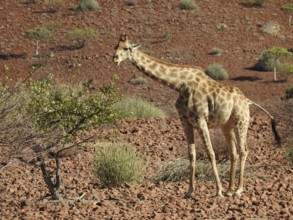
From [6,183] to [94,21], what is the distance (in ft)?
91.0

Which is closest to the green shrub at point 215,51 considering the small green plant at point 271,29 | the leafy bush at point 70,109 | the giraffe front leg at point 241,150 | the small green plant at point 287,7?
the small green plant at point 271,29

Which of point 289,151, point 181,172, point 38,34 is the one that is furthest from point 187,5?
point 181,172

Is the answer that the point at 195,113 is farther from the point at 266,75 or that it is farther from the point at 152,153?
the point at 266,75

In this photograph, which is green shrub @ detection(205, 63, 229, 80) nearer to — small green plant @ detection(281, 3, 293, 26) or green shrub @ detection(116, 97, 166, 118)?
small green plant @ detection(281, 3, 293, 26)

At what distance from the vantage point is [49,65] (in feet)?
111

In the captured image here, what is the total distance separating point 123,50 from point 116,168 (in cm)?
253

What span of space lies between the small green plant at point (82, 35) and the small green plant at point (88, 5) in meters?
2.90

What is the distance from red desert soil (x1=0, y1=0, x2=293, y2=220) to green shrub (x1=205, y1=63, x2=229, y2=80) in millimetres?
481

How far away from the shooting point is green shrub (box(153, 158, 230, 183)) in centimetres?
1191

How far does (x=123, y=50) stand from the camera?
9766 mm

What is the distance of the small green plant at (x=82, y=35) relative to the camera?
118ft

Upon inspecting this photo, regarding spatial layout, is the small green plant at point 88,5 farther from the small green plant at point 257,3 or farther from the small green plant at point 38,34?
the small green plant at point 257,3

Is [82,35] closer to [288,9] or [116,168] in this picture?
[288,9]

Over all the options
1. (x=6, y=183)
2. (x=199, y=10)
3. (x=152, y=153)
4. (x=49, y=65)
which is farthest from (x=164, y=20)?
(x=6, y=183)
